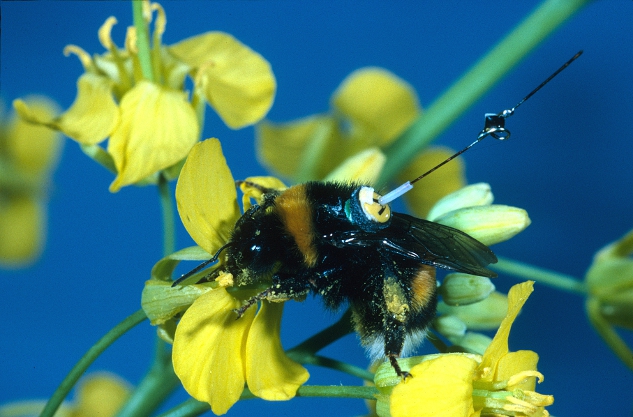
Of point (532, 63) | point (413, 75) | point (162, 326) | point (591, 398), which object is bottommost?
point (591, 398)

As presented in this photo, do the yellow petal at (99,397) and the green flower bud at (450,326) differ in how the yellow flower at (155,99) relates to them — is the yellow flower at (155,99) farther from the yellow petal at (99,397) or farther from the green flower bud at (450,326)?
the yellow petal at (99,397)

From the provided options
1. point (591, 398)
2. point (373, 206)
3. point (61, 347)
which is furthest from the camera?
point (61, 347)

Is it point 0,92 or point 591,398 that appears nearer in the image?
point 591,398

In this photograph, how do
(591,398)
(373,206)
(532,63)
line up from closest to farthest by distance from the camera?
(373,206) → (591,398) → (532,63)

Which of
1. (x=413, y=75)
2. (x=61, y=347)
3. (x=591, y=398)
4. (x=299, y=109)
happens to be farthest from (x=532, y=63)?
(x=61, y=347)

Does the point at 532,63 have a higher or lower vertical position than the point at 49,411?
higher

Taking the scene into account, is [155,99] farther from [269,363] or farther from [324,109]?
[324,109]

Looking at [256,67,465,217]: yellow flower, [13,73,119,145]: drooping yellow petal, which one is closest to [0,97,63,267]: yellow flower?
[256,67,465,217]: yellow flower

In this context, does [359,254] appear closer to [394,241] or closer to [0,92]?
[394,241]
